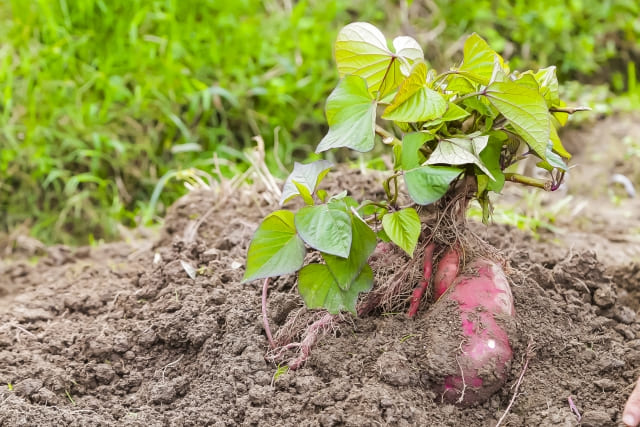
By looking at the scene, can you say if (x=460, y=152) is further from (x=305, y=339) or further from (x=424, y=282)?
(x=305, y=339)

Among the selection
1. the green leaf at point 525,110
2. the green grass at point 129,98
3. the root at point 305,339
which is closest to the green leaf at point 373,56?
the green leaf at point 525,110

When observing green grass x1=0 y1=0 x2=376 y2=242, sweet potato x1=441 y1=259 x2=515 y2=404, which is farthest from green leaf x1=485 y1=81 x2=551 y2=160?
green grass x1=0 y1=0 x2=376 y2=242

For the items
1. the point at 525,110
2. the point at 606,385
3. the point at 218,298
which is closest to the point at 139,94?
the point at 218,298

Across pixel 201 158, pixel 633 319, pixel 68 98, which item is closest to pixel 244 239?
pixel 633 319

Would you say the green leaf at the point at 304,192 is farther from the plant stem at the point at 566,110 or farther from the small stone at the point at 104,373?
the small stone at the point at 104,373

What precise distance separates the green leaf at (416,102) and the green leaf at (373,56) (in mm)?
99

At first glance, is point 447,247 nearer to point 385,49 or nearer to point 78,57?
point 385,49

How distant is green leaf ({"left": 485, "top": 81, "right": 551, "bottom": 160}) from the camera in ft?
5.38

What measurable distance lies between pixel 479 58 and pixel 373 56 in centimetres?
25

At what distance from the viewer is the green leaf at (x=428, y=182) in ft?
5.32

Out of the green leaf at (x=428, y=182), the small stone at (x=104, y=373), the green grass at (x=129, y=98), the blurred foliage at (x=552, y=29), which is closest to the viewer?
the green leaf at (x=428, y=182)

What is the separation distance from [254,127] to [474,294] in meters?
2.65

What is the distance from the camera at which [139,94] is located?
411 cm

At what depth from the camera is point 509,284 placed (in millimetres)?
2020
